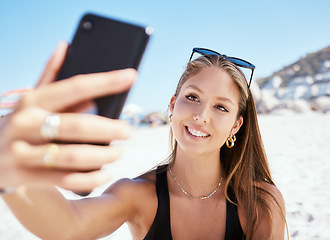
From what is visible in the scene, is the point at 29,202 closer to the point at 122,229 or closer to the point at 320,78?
the point at 122,229

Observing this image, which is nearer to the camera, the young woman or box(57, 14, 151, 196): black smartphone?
box(57, 14, 151, 196): black smartphone

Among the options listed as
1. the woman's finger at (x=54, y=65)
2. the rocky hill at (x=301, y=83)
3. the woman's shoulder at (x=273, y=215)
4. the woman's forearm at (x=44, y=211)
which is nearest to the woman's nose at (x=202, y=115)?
the woman's shoulder at (x=273, y=215)

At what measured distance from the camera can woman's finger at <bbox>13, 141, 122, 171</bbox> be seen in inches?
28.7

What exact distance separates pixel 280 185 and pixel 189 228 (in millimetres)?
2444

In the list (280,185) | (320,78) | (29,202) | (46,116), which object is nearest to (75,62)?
(46,116)

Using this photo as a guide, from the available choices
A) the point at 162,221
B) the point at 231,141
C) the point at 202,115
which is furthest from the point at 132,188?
the point at 231,141

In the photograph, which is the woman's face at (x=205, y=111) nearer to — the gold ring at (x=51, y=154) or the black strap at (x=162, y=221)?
the black strap at (x=162, y=221)

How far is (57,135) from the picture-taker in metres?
0.73

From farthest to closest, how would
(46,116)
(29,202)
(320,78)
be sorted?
(320,78), (29,202), (46,116)

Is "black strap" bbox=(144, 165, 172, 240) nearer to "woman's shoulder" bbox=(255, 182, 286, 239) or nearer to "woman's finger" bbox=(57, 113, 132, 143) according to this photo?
"woman's shoulder" bbox=(255, 182, 286, 239)

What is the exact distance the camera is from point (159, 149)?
337 inches

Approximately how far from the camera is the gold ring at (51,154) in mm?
734

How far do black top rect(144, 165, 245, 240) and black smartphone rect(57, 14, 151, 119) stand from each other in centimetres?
163

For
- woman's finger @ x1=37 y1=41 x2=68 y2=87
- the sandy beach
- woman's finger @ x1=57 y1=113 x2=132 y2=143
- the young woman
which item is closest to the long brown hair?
the young woman
